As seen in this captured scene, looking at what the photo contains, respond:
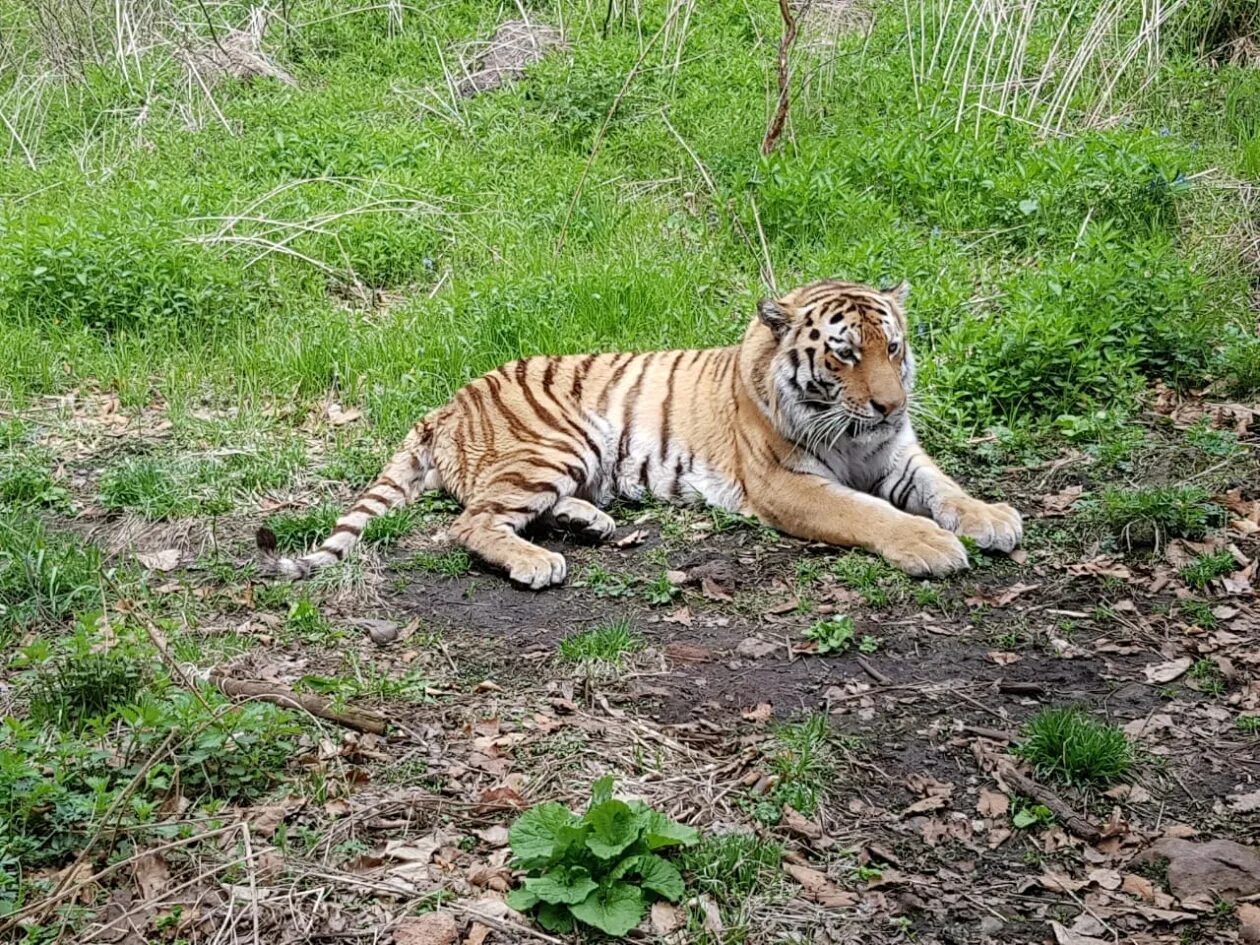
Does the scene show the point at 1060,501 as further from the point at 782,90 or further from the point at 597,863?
the point at 782,90

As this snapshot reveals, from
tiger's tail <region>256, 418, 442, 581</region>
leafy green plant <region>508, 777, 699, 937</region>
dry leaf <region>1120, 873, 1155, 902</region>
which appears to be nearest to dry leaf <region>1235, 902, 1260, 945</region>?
Answer: dry leaf <region>1120, 873, 1155, 902</region>

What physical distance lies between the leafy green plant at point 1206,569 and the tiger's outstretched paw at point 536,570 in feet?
7.45

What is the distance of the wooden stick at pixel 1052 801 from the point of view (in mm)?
3293

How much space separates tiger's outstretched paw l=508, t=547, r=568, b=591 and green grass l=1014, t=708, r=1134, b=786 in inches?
76.4

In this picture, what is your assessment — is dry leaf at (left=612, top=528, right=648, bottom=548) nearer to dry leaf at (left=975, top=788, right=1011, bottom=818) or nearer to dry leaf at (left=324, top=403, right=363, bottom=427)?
dry leaf at (left=324, top=403, right=363, bottom=427)

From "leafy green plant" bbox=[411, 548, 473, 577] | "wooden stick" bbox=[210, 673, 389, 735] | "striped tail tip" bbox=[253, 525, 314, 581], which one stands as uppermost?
"wooden stick" bbox=[210, 673, 389, 735]

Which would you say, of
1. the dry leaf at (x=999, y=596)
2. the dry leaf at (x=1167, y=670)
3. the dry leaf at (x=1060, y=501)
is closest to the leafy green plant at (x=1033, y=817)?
the dry leaf at (x=1167, y=670)

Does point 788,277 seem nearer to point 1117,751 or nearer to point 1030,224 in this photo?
point 1030,224

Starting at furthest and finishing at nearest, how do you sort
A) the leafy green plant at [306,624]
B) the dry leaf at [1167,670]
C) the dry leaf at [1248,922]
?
the leafy green plant at [306,624], the dry leaf at [1167,670], the dry leaf at [1248,922]

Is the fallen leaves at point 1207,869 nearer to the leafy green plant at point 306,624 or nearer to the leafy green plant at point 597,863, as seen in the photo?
the leafy green plant at point 597,863

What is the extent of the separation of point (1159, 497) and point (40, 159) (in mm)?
8439

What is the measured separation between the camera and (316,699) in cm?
375

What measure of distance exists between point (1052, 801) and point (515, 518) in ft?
8.41

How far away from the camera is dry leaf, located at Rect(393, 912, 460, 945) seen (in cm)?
288
